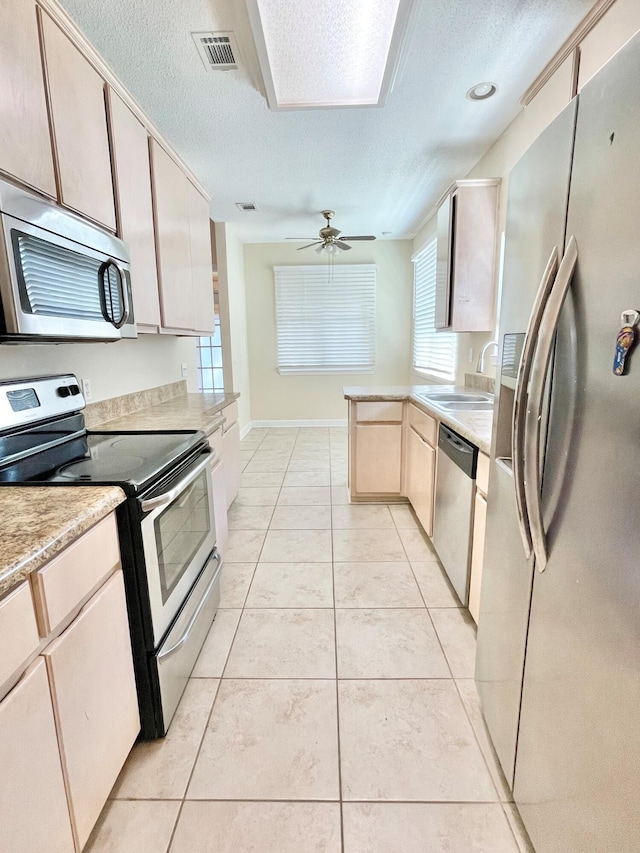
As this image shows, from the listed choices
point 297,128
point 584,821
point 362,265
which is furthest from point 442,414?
point 362,265

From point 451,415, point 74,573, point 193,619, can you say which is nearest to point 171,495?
point 74,573

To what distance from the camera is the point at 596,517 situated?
2.52ft

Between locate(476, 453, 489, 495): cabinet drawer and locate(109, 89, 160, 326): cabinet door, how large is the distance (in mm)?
1773

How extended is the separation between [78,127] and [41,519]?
154 cm

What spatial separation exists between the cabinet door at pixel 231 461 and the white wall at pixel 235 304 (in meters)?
1.77

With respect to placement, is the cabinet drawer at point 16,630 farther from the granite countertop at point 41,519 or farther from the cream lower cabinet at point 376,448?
the cream lower cabinet at point 376,448

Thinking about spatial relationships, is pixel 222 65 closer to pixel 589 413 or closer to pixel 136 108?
pixel 136 108

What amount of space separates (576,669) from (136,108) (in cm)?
279

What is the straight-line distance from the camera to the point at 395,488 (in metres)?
3.28

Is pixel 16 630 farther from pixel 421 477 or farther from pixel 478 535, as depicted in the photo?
pixel 421 477

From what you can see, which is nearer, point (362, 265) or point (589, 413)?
point (589, 413)

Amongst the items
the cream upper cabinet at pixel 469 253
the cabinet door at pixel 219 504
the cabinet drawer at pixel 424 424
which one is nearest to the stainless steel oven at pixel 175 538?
the cabinet door at pixel 219 504

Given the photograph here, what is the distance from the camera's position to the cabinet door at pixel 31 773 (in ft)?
2.43

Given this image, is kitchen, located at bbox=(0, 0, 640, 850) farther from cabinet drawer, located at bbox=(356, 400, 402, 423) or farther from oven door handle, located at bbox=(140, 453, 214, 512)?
oven door handle, located at bbox=(140, 453, 214, 512)
